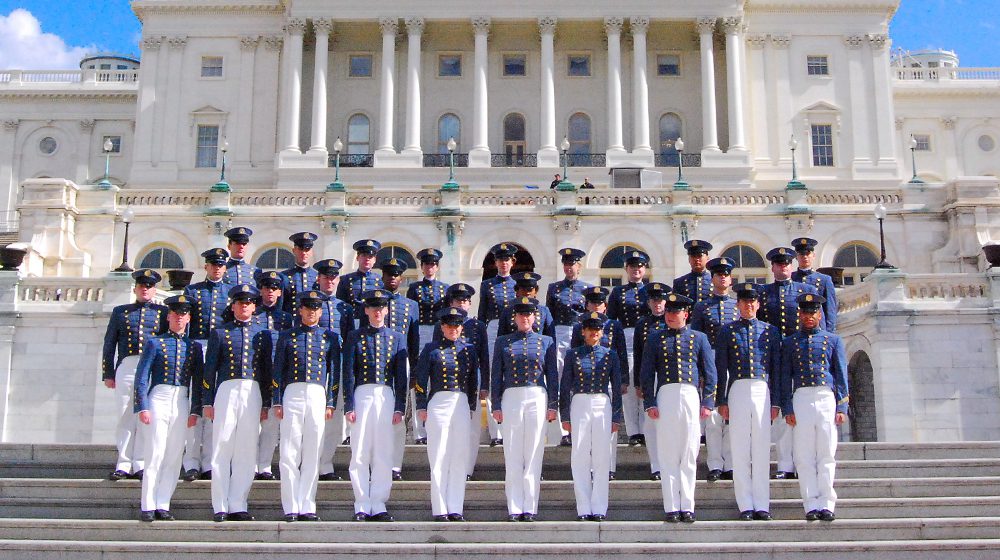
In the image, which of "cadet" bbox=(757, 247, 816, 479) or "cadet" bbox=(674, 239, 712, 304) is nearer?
"cadet" bbox=(757, 247, 816, 479)

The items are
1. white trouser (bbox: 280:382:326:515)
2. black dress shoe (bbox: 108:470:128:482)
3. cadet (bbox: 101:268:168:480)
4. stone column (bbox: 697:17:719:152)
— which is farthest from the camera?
stone column (bbox: 697:17:719:152)

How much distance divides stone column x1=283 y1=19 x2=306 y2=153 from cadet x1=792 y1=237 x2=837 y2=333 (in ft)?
A: 142

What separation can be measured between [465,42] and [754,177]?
16994mm

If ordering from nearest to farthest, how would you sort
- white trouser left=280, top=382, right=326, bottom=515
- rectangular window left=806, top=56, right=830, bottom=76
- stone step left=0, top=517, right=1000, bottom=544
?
stone step left=0, top=517, right=1000, bottom=544, white trouser left=280, top=382, right=326, bottom=515, rectangular window left=806, top=56, right=830, bottom=76

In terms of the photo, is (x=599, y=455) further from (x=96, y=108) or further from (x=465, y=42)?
(x=96, y=108)

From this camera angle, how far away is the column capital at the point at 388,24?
193ft

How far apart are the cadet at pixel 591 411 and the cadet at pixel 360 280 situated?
12.7ft

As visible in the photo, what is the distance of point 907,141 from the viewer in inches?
2594

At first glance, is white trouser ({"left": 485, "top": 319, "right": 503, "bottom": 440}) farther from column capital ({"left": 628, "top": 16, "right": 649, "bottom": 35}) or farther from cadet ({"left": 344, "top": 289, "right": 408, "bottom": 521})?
column capital ({"left": 628, "top": 16, "right": 649, "bottom": 35})

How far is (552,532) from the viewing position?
12945 millimetres

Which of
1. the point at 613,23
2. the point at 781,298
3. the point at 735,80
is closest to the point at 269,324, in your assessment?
the point at 781,298

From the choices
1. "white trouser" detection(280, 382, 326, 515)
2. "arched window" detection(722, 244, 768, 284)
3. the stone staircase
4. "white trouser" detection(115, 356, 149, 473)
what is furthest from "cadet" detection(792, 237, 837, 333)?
Answer: "arched window" detection(722, 244, 768, 284)

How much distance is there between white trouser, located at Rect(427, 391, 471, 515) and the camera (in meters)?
13.4

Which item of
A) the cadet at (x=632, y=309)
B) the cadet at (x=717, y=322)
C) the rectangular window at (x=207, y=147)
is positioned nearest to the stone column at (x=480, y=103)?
the rectangular window at (x=207, y=147)
